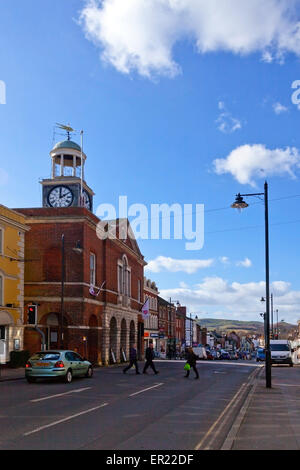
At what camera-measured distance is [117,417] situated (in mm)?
12516

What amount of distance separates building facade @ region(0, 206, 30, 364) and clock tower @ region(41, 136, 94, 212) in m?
10.8

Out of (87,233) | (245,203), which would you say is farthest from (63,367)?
(87,233)

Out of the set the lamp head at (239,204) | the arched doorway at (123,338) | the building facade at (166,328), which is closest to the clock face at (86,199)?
the arched doorway at (123,338)

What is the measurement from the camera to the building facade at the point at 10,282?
1261 inches

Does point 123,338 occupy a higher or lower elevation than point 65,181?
lower

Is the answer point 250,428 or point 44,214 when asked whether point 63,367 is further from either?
point 44,214

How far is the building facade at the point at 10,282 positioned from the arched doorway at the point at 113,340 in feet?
43.2

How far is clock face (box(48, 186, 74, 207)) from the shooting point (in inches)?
1784

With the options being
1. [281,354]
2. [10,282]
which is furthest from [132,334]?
[10,282]

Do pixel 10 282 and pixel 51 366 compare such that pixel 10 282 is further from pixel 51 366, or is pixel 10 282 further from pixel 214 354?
pixel 214 354

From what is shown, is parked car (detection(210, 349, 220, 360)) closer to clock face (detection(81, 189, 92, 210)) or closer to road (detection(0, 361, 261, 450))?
clock face (detection(81, 189, 92, 210))

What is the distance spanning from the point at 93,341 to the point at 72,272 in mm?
6422

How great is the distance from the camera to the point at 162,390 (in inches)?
781

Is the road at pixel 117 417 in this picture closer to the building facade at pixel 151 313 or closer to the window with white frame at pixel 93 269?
the window with white frame at pixel 93 269
